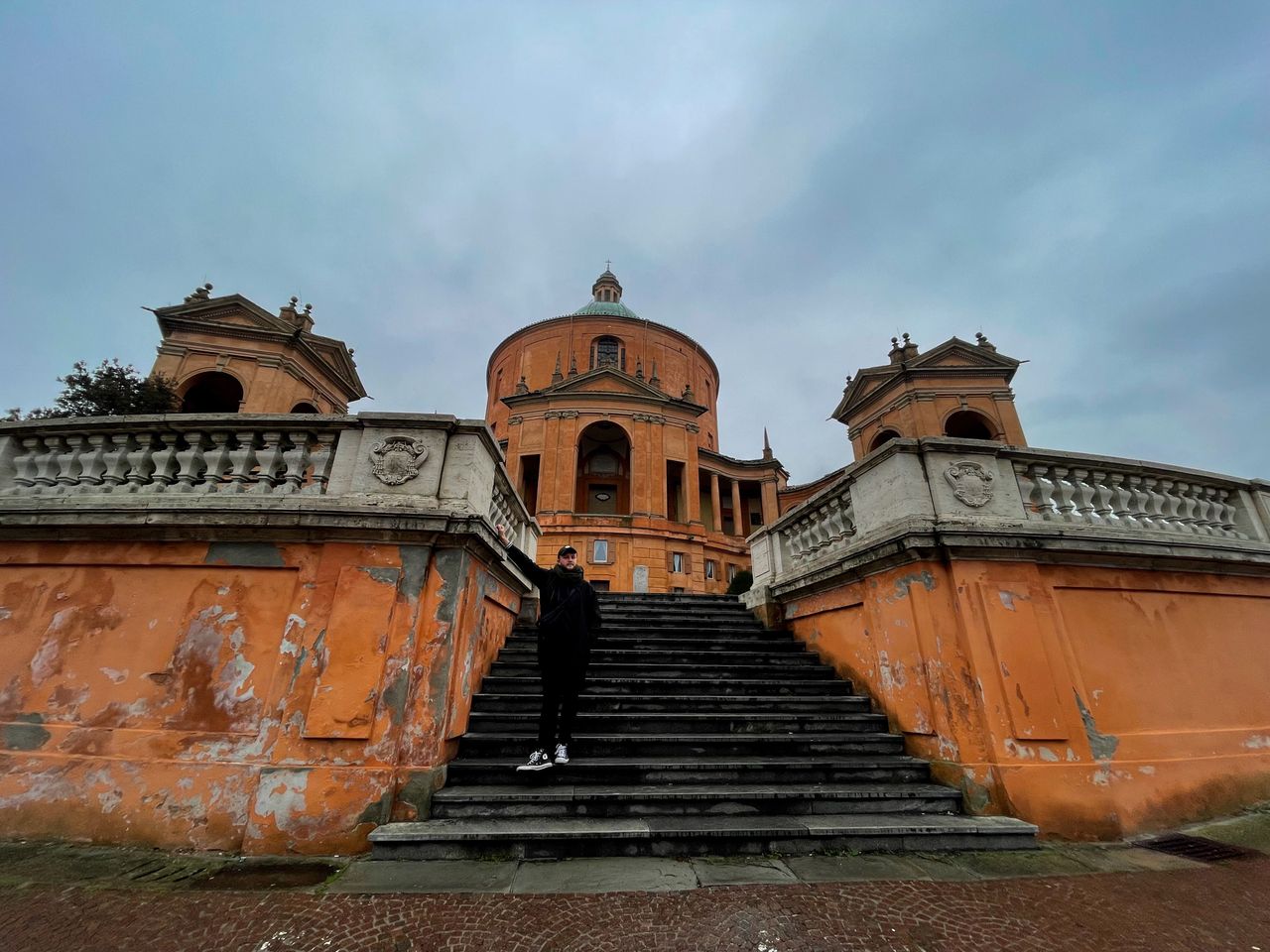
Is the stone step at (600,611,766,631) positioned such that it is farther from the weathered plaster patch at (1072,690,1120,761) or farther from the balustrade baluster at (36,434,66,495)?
the balustrade baluster at (36,434,66,495)

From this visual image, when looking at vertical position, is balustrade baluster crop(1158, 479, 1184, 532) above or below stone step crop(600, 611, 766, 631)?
above

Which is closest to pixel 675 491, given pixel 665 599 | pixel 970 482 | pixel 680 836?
pixel 665 599

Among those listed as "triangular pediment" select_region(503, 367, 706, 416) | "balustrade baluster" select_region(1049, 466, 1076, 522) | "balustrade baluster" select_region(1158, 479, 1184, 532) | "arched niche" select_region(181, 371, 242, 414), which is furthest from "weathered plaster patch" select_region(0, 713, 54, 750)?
"triangular pediment" select_region(503, 367, 706, 416)

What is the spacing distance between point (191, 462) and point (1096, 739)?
8694 mm

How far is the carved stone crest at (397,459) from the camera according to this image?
186 inches

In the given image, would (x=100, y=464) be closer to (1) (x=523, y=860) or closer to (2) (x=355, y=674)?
(2) (x=355, y=674)

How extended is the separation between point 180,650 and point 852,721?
6.16 meters

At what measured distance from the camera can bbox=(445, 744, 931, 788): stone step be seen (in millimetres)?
4289

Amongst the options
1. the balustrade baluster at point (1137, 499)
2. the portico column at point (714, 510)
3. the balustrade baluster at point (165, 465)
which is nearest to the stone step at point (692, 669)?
the balustrade baluster at point (165, 465)

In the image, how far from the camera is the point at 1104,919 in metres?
2.82

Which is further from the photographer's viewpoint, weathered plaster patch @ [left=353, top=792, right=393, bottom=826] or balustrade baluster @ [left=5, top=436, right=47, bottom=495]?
balustrade baluster @ [left=5, top=436, right=47, bottom=495]

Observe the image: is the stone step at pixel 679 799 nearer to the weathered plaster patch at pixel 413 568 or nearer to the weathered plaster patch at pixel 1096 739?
the weathered plaster patch at pixel 1096 739

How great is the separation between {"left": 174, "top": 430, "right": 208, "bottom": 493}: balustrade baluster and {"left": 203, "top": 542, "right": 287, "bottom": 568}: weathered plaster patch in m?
0.69

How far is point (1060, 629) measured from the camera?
4.78 meters
